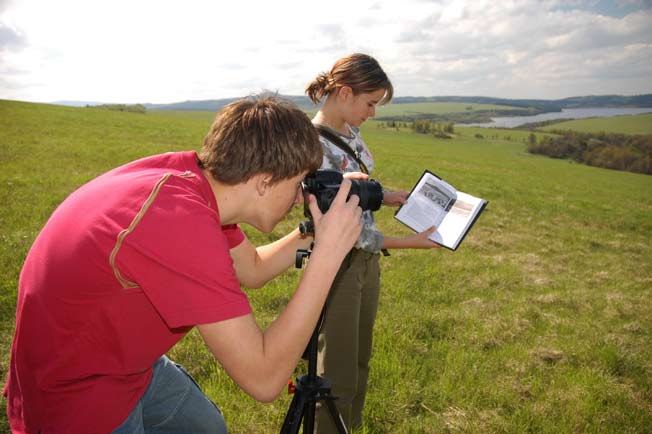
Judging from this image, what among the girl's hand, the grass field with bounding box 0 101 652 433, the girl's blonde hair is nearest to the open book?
the girl's hand

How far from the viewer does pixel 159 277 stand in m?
1.27

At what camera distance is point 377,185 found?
1.92m

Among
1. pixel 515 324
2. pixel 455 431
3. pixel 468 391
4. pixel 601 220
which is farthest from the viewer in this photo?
pixel 601 220

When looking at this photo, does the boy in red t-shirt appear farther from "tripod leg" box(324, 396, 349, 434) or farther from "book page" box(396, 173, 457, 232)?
"book page" box(396, 173, 457, 232)

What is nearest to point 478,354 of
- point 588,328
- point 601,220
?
point 588,328

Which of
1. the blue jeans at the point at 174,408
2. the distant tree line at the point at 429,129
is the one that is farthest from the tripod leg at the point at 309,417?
the distant tree line at the point at 429,129

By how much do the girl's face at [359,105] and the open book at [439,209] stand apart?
0.64m

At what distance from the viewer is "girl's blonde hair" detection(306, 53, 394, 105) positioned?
2.93 metres

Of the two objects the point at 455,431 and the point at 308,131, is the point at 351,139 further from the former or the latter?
the point at 455,431

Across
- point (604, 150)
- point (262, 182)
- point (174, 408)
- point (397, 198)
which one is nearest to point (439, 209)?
point (397, 198)

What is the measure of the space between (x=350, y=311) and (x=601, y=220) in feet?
45.8

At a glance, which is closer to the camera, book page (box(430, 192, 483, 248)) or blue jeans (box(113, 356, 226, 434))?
blue jeans (box(113, 356, 226, 434))

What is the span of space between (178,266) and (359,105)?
206 centimetres

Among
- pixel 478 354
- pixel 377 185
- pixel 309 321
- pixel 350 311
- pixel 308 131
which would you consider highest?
pixel 308 131
